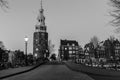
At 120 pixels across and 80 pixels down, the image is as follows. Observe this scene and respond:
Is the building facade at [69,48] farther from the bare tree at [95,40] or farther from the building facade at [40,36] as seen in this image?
the bare tree at [95,40]

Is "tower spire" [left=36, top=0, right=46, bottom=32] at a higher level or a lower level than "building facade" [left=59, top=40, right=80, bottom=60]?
higher

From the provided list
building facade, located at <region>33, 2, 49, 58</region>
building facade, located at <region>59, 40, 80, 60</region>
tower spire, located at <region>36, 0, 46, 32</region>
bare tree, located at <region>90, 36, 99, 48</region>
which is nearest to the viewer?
bare tree, located at <region>90, 36, 99, 48</region>

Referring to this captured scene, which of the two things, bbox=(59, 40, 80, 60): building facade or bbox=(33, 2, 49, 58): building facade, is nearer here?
Answer: bbox=(33, 2, 49, 58): building facade

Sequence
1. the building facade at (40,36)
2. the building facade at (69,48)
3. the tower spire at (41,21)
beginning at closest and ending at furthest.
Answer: the tower spire at (41,21) → the building facade at (40,36) → the building facade at (69,48)

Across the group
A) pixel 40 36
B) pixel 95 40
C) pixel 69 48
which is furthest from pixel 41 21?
pixel 95 40

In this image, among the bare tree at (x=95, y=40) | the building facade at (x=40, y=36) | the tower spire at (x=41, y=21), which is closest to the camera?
the bare tree at (x=95, y=40)

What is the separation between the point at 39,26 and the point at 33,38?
13.1m

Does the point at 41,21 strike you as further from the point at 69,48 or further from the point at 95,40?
the point at 95,40

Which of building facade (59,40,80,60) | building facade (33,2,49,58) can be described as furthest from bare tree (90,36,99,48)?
building facade (59,40,80,60)

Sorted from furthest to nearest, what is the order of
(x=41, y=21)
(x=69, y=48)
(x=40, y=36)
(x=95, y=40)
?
(x=69, y=48) < (x=40, y=36) < (x=41, y=21) < (x=95, y=40)

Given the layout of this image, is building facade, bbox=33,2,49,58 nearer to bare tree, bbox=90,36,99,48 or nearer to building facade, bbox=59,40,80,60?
building facade, bbox=59,40,80,60

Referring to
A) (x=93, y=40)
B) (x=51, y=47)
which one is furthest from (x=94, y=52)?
(x=51, y=47)

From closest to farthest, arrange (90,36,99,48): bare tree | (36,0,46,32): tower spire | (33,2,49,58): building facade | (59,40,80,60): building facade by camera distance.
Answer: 1. (90,36,99,48): bare tree
2. (36,0,46,32): tower spire
3. (33,2,49,58): building facade
4. (59,40,80,60): building facade

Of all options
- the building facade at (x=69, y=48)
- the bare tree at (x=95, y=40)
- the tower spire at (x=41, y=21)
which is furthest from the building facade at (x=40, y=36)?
the bare tree at (x=95, y=40)
